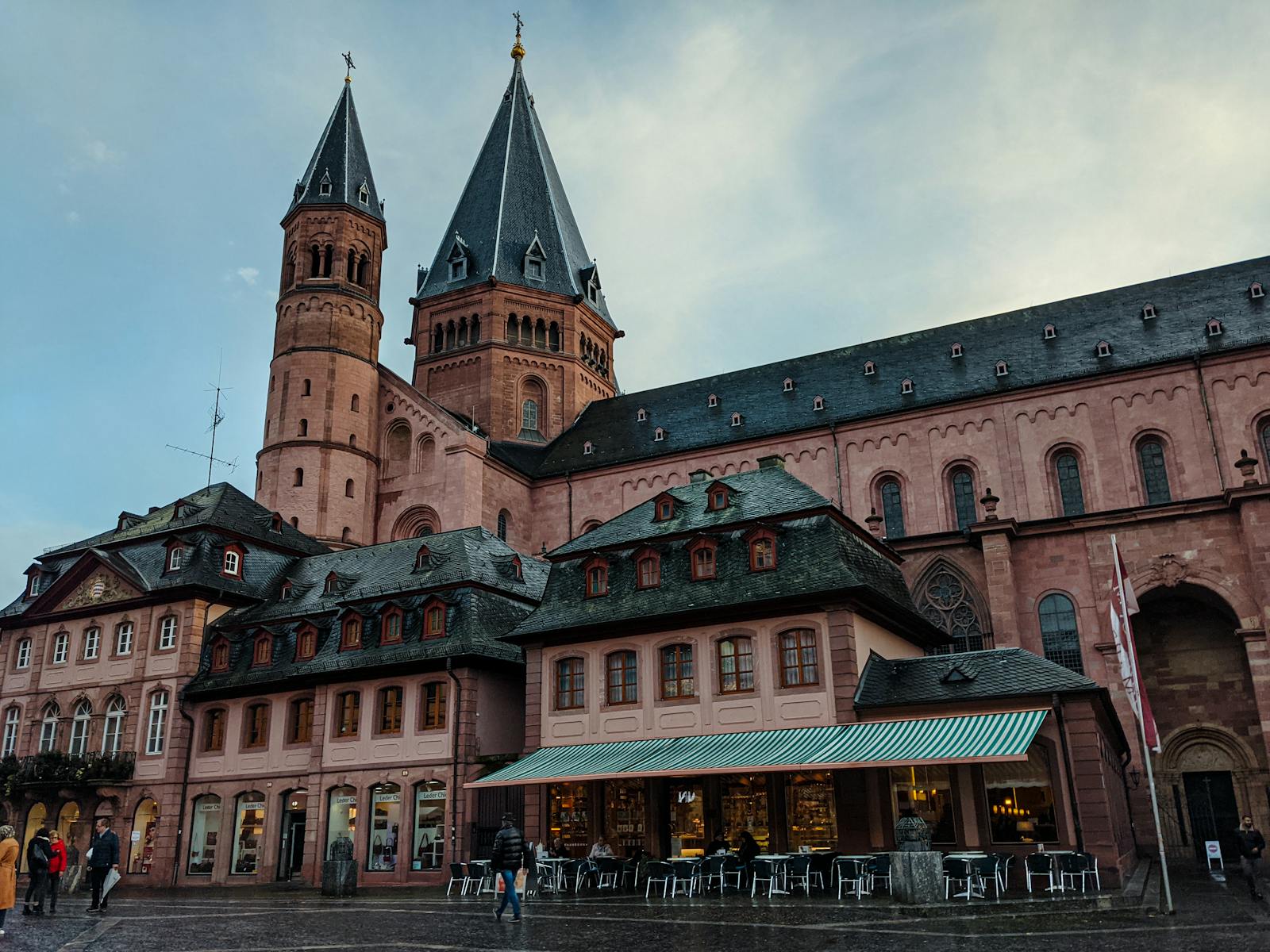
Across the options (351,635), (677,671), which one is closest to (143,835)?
(351,635)

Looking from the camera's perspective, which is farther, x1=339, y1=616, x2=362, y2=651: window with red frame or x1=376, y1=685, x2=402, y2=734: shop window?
x1=339, y1=616, x2=362, y2=651: window with red frame

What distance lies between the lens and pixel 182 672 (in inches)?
1411

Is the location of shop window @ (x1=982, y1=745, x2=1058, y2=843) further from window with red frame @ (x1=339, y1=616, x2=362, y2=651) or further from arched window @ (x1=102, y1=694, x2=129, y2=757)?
arched window @ (x1=102, y1=694, x2=129, y2=757)

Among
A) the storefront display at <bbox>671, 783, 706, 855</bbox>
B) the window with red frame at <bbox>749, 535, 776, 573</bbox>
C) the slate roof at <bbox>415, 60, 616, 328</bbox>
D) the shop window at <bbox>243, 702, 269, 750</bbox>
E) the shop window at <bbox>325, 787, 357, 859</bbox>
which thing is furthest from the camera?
the slate roof at <bbox>415, 60, 616, 328</bbox>

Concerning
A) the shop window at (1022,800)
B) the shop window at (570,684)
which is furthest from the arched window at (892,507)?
the shop window at (1022,800)

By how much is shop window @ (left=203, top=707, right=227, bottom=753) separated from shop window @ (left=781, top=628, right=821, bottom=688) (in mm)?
18846

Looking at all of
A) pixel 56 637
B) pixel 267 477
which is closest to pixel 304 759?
pixel 56 637

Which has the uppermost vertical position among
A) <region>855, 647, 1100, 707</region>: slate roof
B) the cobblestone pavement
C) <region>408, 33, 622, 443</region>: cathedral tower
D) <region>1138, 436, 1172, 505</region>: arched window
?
<region>408, 33, 622, 443</region>: cathedral tower

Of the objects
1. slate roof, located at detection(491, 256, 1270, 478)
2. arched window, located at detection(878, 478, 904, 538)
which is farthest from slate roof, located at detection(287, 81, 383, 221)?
arched window, located at detection(878, 478, 904, 538)

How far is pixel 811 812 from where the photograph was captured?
2475 centimetres

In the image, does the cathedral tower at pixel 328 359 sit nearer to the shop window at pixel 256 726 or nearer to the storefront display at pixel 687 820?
the shop window at pixel 256 726

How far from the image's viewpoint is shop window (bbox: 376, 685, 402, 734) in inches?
1248

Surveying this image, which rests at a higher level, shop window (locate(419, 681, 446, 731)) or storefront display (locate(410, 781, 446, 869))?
shop window (locate(419, 681, 446, 731))

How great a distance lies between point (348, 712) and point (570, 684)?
783cm
